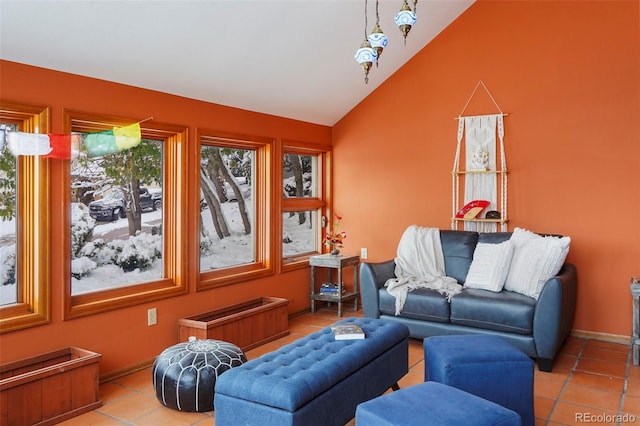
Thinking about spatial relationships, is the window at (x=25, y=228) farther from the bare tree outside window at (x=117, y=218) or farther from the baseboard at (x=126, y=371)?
the baseboard at (x=126, y=371)

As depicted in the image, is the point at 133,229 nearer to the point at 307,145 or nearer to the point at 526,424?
the point at 307,145

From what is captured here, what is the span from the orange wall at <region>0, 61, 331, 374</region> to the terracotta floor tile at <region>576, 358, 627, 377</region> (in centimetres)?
286

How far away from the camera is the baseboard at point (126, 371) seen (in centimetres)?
351

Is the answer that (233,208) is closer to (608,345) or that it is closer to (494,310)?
(494,310)

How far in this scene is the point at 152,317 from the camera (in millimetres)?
3869

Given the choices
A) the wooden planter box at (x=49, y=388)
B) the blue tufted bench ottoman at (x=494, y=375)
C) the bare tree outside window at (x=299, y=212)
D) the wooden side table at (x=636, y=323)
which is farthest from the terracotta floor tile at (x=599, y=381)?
the wooden planter box at (x=49, y=388)

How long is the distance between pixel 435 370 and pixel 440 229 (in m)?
2.51

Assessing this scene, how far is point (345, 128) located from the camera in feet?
19.3

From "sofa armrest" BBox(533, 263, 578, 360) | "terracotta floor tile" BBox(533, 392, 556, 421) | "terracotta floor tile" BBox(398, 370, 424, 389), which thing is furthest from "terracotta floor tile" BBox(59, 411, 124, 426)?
"sofa armrest" BBox(533, 263, 578, 360)

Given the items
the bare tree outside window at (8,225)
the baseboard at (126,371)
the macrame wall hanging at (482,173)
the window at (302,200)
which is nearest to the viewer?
the bare tree outside window at (8,225)

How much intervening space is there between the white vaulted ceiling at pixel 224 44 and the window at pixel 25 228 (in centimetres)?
50

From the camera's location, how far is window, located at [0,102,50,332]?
10.3 feet

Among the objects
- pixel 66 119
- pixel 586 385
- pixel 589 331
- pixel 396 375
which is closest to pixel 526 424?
pixel 396 375

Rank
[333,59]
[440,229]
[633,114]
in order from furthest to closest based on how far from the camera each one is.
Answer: [440,229], [333,59], [633,114]
